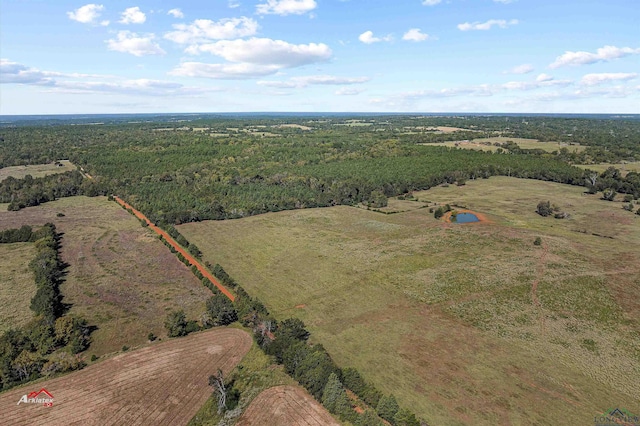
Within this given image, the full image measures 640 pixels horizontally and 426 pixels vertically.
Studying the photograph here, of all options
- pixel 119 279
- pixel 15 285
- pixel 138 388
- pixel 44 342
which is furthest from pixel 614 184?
pixel 15 285

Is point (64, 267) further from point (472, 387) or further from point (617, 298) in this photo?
point (617, 298)

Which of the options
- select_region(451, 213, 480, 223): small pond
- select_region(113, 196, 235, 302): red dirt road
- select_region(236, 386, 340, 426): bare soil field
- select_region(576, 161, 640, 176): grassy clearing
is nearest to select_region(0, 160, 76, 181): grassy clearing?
select_region(113, 196, 235, 302): red dirt road

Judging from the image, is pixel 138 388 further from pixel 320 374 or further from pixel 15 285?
pixel 15 285

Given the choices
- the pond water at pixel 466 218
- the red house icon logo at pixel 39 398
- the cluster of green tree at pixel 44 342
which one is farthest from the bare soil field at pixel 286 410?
the pond water at pixel 466 218

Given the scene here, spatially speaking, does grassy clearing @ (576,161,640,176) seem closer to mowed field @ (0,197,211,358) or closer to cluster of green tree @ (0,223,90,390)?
mowed field @ (0,197,211,358)

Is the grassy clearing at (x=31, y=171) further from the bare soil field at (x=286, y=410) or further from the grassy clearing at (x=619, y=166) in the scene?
the grassy clearing at (x=619, y=166)
